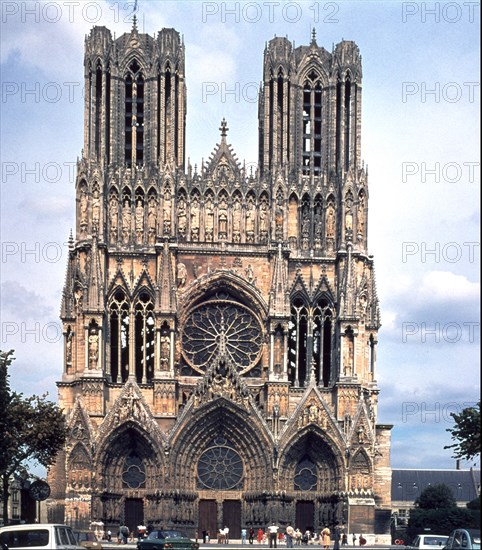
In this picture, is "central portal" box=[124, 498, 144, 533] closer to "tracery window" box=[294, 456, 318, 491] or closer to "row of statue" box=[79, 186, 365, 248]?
"tracery window" box=[294, 456, 318, 491]

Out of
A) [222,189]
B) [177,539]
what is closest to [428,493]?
[222,189]

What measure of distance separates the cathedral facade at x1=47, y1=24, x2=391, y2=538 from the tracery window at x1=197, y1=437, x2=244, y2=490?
10 centimetres

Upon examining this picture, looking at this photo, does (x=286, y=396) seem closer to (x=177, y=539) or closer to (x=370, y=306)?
(x=370, y=306)

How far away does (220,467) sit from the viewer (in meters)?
85.1

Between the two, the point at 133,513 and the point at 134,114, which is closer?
the point at 133,513

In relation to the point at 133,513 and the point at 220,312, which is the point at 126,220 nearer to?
the point at 220,312

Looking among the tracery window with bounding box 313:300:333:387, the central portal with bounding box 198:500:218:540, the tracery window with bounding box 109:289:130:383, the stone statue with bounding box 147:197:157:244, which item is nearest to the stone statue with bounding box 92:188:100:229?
the stone statue with bounding box 147:197:157:244

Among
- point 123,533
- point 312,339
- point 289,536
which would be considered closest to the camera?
point 289,536

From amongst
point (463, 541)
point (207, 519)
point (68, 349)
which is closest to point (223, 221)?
point (68, 349)

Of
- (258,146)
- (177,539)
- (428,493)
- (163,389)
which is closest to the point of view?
(177,539)

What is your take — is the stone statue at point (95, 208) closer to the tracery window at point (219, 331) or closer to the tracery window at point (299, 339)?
the tracery window at point (219, 331)

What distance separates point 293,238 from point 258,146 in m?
6.36

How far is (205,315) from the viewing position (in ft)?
283

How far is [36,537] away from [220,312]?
137 ft
